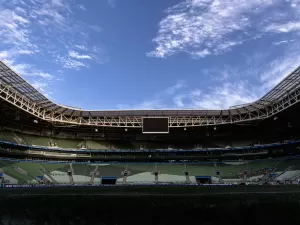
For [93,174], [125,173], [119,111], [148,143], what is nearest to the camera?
[119,111]

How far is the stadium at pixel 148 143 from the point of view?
45809mm

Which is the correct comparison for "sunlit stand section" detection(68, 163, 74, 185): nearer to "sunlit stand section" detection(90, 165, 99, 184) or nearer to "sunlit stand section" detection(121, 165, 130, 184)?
"sunlit stand section" detection(90, 165, 99, 184)

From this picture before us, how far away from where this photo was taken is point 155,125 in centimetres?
5216

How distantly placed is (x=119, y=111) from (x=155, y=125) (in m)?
6.83

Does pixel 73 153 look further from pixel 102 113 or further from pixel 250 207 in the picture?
pixel 250 207

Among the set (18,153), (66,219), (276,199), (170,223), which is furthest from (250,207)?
(18,153)

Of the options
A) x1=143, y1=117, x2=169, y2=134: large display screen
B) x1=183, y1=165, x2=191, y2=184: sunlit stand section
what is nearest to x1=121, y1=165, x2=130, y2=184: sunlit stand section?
x1=143, y1=117, x2=169, y2=134: large display screen

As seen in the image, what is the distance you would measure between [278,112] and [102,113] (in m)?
29.1

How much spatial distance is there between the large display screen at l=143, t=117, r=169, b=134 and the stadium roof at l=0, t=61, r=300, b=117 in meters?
1.44

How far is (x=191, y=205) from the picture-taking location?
1600cm

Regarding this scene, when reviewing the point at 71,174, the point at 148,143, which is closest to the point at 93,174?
the point at 71,174

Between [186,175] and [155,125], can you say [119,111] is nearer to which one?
[155,125]

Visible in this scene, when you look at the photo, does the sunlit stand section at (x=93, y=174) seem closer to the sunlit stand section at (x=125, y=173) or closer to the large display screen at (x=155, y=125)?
the sunlit stand section at (x=125, y=173)

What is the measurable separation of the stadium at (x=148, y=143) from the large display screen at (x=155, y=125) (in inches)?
6.9
